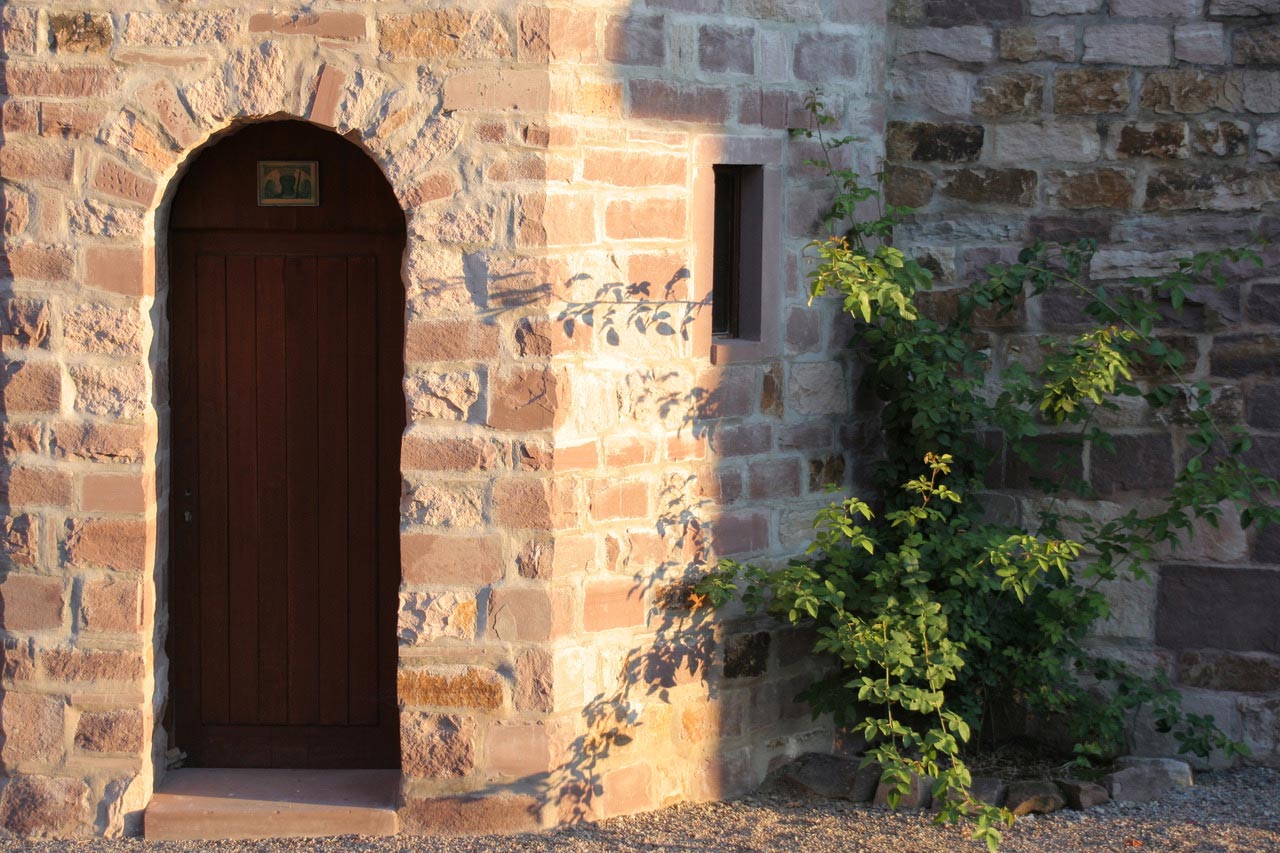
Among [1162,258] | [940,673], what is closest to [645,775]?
[940,673]

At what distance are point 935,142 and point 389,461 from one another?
231cm

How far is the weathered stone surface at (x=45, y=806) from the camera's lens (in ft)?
16.0

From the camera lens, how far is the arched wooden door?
5102 mm

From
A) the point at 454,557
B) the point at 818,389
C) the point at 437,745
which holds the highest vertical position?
the point at 818,389

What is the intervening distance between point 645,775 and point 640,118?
2.17m

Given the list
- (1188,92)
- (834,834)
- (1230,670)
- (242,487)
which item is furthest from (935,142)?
(242,487)

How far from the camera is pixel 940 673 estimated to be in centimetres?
496

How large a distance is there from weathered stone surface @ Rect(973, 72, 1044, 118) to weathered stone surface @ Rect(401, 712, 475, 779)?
9.44 feet

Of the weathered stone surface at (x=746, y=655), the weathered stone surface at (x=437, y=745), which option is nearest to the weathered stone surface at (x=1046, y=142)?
the weathered stone surface at (x=746, y=655)

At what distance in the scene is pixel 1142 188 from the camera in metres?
5.49

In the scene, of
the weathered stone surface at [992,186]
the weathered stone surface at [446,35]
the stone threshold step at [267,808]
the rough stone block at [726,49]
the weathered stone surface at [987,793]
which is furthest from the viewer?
the weathered stone surface at [992,186]

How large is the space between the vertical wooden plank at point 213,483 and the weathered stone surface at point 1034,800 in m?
2.72

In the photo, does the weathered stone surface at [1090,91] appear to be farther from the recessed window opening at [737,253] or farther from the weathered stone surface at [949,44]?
the recessed window opening at [737,253]

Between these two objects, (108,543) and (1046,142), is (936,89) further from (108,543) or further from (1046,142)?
(108,543)
